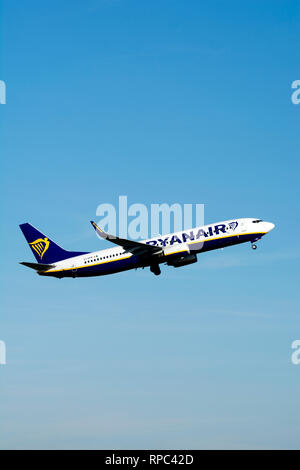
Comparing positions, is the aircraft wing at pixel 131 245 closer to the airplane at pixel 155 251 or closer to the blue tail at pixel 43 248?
the airplane at pixel 155 251

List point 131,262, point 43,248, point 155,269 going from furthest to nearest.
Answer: point 43,248, point 155,269, point 131,262

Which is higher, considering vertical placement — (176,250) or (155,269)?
(176,250)

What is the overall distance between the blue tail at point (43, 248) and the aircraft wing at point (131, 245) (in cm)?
864

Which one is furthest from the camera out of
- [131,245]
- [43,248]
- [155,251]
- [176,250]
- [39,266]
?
[43,248]

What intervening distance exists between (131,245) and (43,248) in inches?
634

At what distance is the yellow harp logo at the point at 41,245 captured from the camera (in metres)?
98.1

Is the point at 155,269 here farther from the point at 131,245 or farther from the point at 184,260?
the point at 131,245

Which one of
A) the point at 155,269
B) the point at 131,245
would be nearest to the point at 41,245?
the point at 131,245

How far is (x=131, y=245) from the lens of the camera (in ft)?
289
